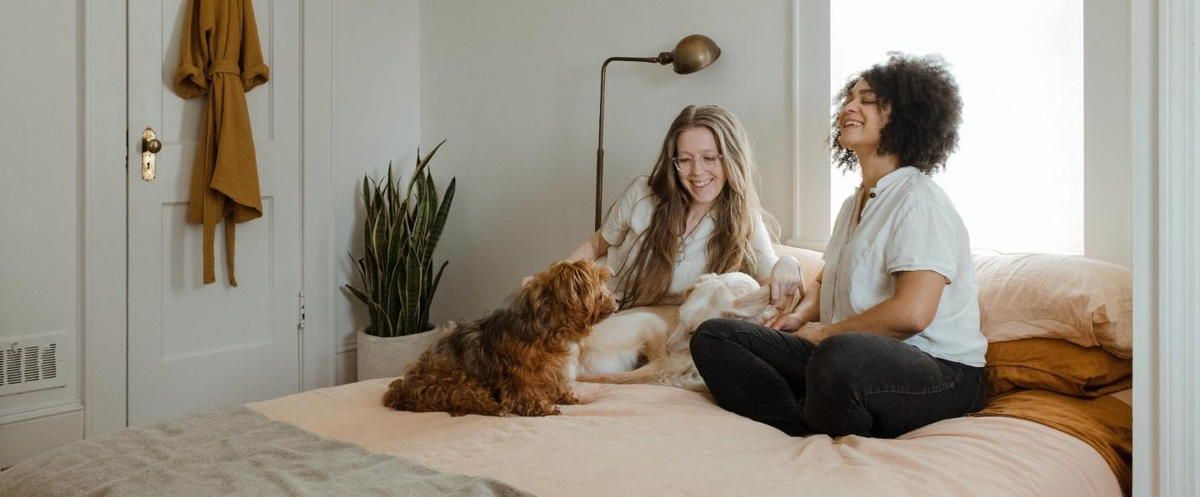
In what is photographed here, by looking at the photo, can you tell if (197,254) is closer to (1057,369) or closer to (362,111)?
(362,111)

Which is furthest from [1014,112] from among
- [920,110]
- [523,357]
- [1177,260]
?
[523,357]

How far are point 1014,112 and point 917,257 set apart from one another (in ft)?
2.86

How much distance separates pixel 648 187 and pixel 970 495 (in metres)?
1.59

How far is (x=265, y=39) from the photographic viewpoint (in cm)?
398

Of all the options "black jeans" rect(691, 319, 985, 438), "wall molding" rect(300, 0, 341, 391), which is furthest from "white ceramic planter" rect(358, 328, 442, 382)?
"black jeans" rect(691, 319, 985, 438)

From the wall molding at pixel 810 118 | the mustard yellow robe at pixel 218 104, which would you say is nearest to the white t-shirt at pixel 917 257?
the wall molding at pixel 810 118

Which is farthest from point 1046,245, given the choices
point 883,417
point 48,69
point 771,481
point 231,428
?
point 48,69

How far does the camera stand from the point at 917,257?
2.10 m

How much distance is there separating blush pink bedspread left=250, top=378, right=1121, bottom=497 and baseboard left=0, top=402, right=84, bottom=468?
1.66 m

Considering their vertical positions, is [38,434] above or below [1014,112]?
below

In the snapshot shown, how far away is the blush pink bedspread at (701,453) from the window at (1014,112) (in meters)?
0.88

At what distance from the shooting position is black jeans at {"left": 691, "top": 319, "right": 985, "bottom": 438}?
78.4 inches

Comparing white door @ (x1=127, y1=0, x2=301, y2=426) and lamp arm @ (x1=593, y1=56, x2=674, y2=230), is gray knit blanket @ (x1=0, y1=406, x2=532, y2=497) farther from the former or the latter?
white door @ (x1=127, y1=0, x2=301, y2=426)

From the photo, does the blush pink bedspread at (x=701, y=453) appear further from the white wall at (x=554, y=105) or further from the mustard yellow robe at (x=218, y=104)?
the mustard yellow robe at (x=218, y=104)
